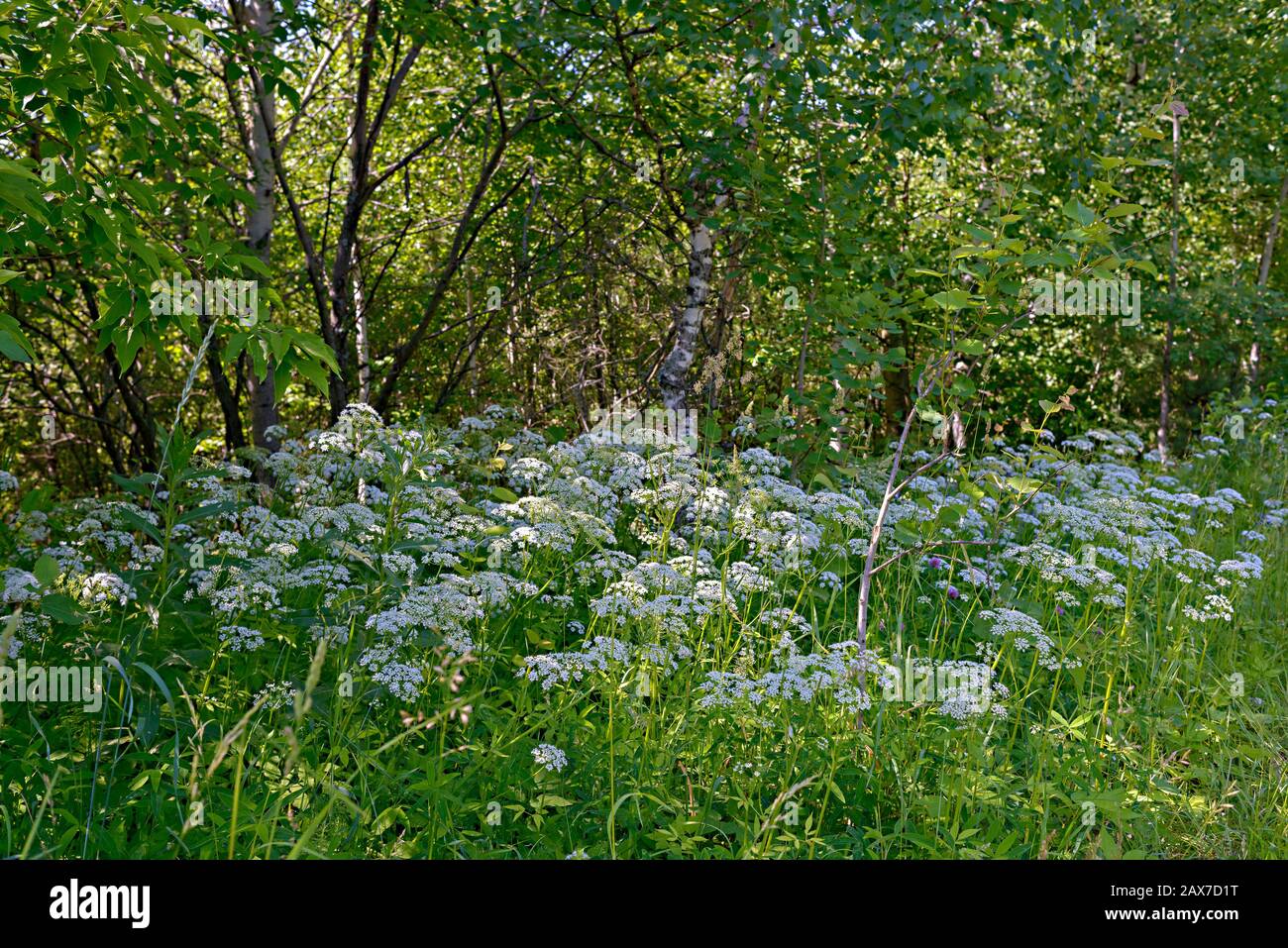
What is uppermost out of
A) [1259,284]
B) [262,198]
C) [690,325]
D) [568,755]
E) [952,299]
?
[1259,284]

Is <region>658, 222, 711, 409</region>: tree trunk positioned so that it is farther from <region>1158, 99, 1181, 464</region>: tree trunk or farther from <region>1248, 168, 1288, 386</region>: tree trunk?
<region>1248, 168, 1288, 386</region>: tree trunk

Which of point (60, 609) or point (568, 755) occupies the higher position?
point (60, 609)

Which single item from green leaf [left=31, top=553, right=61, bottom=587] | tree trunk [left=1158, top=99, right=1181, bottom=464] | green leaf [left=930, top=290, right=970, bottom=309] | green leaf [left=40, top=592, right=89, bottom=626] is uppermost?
tree trunk [left=1158, top=99, right=1181, bottom=464]

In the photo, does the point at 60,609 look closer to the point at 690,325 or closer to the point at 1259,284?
the point at 690,325

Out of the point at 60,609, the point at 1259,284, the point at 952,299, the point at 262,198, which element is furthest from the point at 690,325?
the point at 1259,284

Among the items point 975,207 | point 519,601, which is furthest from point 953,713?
point 975,207

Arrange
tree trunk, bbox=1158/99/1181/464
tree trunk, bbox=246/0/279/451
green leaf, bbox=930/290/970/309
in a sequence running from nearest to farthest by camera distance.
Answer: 1. green leaf, bbox=930/290/970/309
2. tree trunk, bbox=246/0/279/451
3. tree trunk, bbox=1158/99/1181/464

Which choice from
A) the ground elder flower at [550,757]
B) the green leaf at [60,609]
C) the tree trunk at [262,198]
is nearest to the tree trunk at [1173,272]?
the tree trunk at [262,198]

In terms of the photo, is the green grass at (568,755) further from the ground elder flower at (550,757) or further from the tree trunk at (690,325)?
the tree trunk at (690,325)

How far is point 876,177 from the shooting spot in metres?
6.15

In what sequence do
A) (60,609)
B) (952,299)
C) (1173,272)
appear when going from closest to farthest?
(60,609), (952,299), (1173,272)

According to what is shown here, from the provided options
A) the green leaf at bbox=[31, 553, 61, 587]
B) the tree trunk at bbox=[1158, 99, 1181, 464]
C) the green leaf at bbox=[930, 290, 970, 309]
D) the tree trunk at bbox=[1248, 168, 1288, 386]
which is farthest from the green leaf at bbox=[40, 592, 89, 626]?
the tree trunk at bbox=[1248, 168, 1288, 386]
